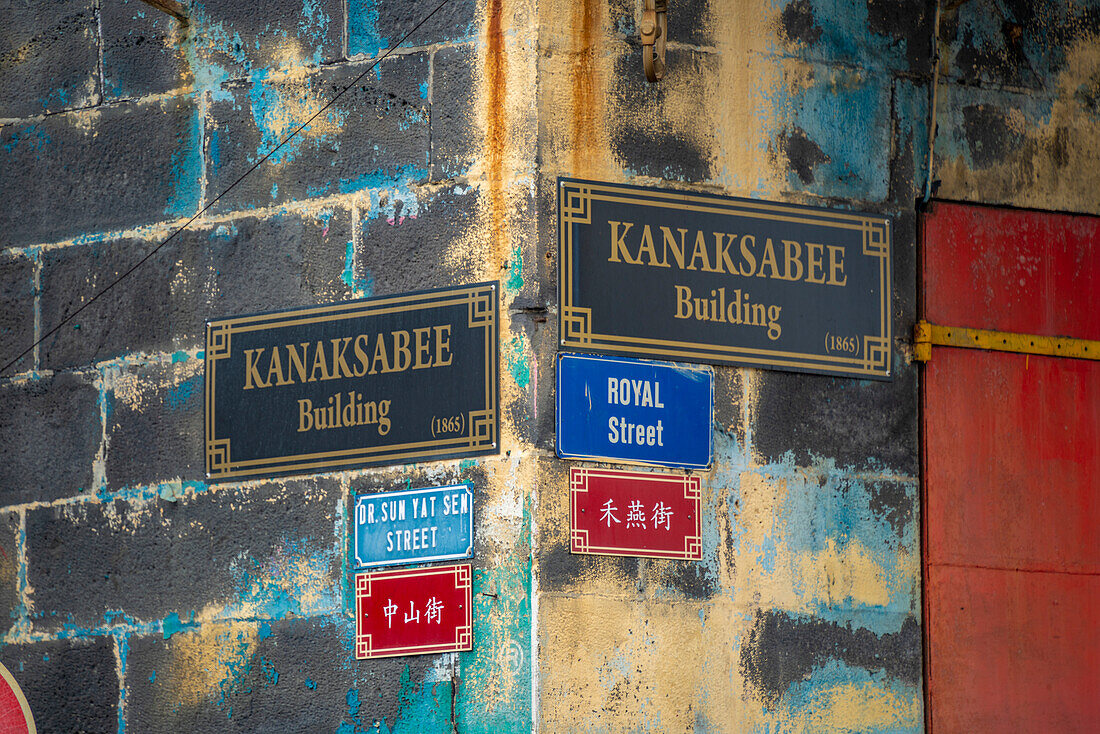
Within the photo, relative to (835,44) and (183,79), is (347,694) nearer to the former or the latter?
(183,79)

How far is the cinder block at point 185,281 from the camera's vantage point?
6.43 metres

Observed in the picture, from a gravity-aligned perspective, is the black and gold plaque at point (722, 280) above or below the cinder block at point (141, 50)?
below

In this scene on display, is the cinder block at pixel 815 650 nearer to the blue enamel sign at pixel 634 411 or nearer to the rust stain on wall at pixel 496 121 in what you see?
the blue enamel sign at pixel 634 411

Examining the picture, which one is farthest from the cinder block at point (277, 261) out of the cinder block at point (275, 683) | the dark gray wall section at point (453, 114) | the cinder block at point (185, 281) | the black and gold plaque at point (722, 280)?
the cinder block at point (275, 683)

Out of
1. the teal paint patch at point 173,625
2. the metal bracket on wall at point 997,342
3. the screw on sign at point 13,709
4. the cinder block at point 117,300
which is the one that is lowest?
the screw on sign at point 13,709

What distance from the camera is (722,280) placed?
6.27 meters

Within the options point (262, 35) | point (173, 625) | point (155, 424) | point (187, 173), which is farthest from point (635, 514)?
point (262, 35)

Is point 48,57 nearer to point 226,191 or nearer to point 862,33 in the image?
point 226,191

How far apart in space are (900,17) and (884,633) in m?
2.77

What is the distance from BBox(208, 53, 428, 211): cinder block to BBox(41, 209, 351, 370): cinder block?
0.50 ft

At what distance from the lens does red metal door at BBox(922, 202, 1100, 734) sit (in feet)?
21.1

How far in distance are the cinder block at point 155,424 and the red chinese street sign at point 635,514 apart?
1784 mm

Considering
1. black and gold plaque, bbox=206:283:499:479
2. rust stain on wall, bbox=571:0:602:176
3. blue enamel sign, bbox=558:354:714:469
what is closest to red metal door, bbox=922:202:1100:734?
blue enamel sign, bbox=558:354:714:469

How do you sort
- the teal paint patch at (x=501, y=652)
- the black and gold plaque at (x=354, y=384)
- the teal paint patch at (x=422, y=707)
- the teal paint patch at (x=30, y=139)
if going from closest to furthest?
the teal paint patch at (x=501, y=652), the teal paint patch at (x=422, y=707), the black and gold plaque at (x=354, y=384), the teal paint patch at (x=30, y=139)
